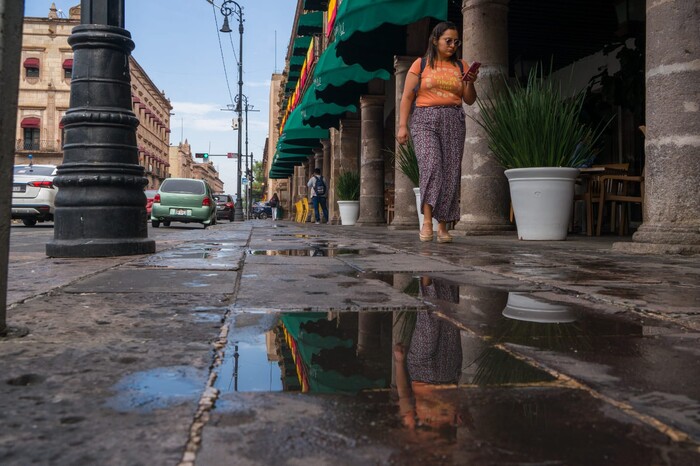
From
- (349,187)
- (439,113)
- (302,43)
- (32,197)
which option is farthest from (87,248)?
(302,43)

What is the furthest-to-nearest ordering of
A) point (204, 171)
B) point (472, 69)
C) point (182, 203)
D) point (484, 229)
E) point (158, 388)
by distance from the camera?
point (204, 171) → point (182, 203) → point (484, 229) → point (472, 69) → point (158, 388)

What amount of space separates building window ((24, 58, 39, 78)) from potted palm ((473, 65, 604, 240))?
5475 cm

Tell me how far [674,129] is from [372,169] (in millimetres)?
10314

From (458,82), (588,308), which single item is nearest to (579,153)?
(458,82)

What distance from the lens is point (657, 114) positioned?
4691mm

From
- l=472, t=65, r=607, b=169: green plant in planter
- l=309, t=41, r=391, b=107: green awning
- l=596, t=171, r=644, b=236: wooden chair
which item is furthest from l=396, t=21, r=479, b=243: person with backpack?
l=309, t=41, r=391, b=107: green awning

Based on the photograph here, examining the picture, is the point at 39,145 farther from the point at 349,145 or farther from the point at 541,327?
the point at 541,327

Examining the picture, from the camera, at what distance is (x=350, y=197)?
1622 cm

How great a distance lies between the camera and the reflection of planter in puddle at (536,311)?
2012 millimetres

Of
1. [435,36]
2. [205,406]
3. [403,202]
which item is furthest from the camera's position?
[403,202]

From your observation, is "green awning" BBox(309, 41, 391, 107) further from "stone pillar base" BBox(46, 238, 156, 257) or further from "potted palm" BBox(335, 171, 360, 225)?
"stone pillar base" BBox(46, 238, 156, 257)

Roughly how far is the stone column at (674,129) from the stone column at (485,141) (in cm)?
289

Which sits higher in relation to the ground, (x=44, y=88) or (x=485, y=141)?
(x=44, y=88)

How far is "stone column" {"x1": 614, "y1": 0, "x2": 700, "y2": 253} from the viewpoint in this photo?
452cm
